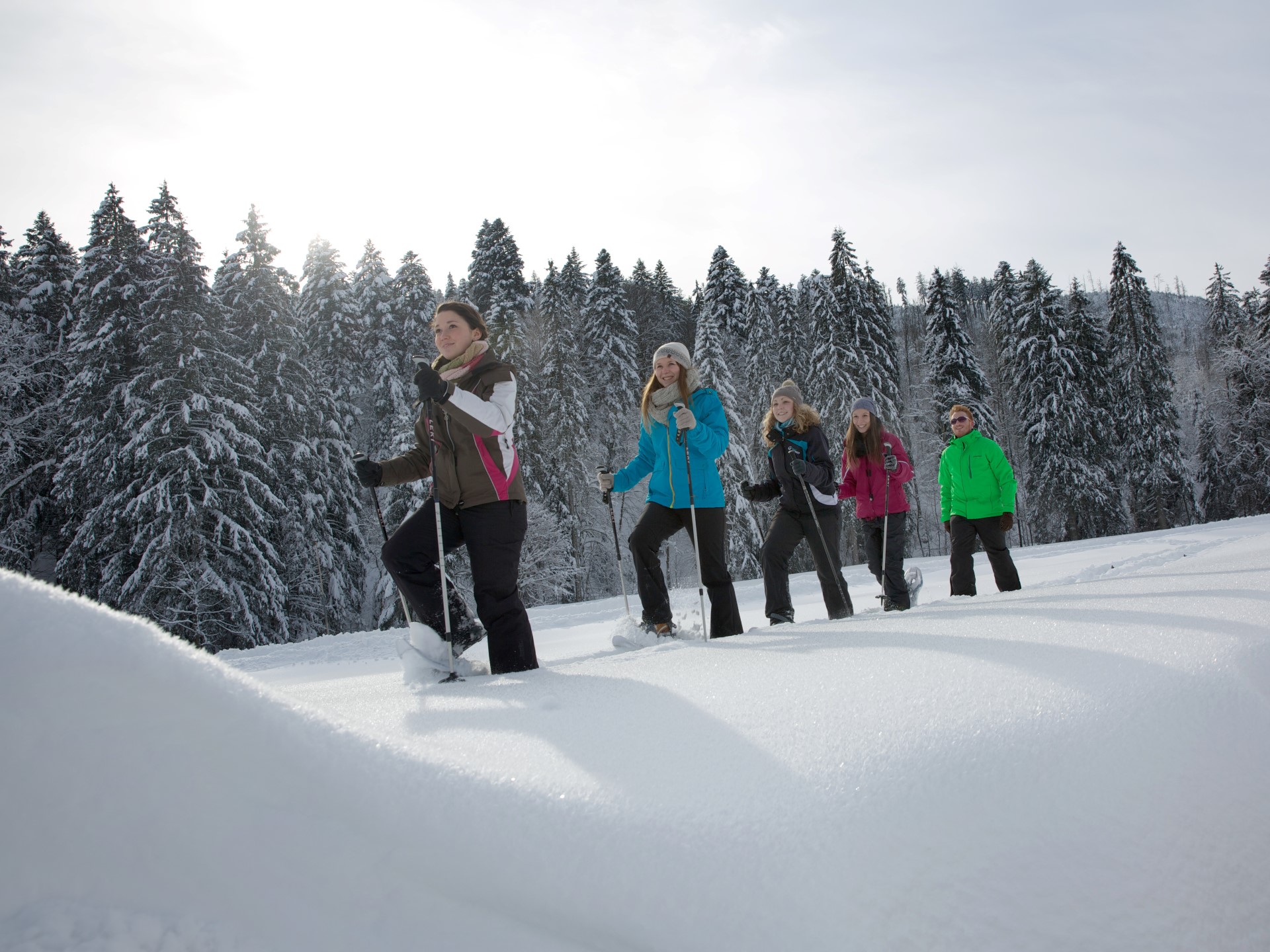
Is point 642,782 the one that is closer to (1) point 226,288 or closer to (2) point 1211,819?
(2) point 1211,819

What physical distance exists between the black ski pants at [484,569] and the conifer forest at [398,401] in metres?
16.1

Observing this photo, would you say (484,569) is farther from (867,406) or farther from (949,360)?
(949,360)

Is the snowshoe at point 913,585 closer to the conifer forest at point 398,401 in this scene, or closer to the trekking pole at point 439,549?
the trekking pole at point 439,549

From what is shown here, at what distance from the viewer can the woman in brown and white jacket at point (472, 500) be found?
361 centimetres

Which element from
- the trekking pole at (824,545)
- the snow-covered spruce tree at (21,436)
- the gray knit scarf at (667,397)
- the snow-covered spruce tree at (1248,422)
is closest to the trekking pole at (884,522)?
the trekking pole at (824,545)

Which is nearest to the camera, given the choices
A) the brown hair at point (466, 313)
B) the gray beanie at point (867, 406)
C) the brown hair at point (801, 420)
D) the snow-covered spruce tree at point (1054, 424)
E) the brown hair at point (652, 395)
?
the brown hair at point (466, 313)

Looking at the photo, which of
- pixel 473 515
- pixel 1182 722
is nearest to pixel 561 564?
pixel 473 515

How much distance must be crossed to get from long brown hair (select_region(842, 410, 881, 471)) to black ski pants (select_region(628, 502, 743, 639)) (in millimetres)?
2504

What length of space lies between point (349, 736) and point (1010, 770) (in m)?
1.30

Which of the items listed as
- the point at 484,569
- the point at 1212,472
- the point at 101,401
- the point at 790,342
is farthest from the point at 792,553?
the point at 1212,472

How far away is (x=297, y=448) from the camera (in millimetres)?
23922

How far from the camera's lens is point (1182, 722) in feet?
5.63

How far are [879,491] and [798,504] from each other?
1.31 meters

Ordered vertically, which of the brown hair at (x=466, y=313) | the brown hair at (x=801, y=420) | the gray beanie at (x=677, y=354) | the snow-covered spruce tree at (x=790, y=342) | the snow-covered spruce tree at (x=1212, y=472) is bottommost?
the snow-covered spruce tree at (x=1212, y=472)
